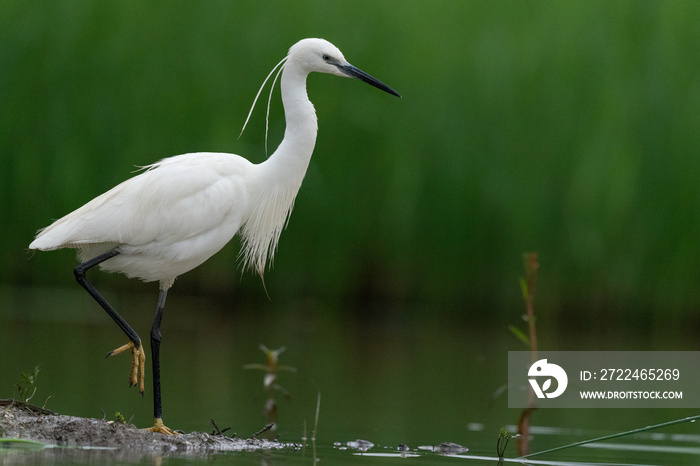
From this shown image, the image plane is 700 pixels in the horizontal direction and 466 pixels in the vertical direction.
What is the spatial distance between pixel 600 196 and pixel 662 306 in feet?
3.52

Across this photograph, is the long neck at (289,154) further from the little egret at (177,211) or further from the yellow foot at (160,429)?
the yellow foot at (160,429)

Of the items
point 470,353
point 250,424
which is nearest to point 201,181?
point 250,424

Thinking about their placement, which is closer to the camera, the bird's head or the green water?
the green water

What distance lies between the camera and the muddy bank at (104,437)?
4.54 m

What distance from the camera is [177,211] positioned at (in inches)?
210

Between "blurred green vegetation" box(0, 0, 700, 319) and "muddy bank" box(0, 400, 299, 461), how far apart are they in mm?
4327

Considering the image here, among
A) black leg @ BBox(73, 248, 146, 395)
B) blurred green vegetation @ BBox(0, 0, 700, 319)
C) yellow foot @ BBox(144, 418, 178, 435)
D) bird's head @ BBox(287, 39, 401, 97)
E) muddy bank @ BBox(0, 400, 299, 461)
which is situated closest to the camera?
muddy bank @ BBox(0, 400, 299, 461)

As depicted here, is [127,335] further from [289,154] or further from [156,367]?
[289,154]

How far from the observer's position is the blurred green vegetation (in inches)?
360

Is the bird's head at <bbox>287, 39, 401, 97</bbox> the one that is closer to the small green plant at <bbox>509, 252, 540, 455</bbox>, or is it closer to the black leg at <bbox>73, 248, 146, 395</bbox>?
the small green plant at <bbox>509, 252, 540, 455</bbox>

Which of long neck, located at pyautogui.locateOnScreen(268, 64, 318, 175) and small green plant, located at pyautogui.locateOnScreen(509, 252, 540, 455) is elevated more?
long neck, located at pyautogui.locateOnScreen(268, 64, 318, 175)

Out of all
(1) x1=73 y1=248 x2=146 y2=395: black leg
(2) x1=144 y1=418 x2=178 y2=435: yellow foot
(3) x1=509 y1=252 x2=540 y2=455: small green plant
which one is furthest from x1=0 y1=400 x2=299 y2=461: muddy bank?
(3) x1=509 y1=252 x2=540 y2=455: small green plant

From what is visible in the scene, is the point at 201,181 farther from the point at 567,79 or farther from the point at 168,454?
the point at 567,79

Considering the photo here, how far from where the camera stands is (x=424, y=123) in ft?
31.6
